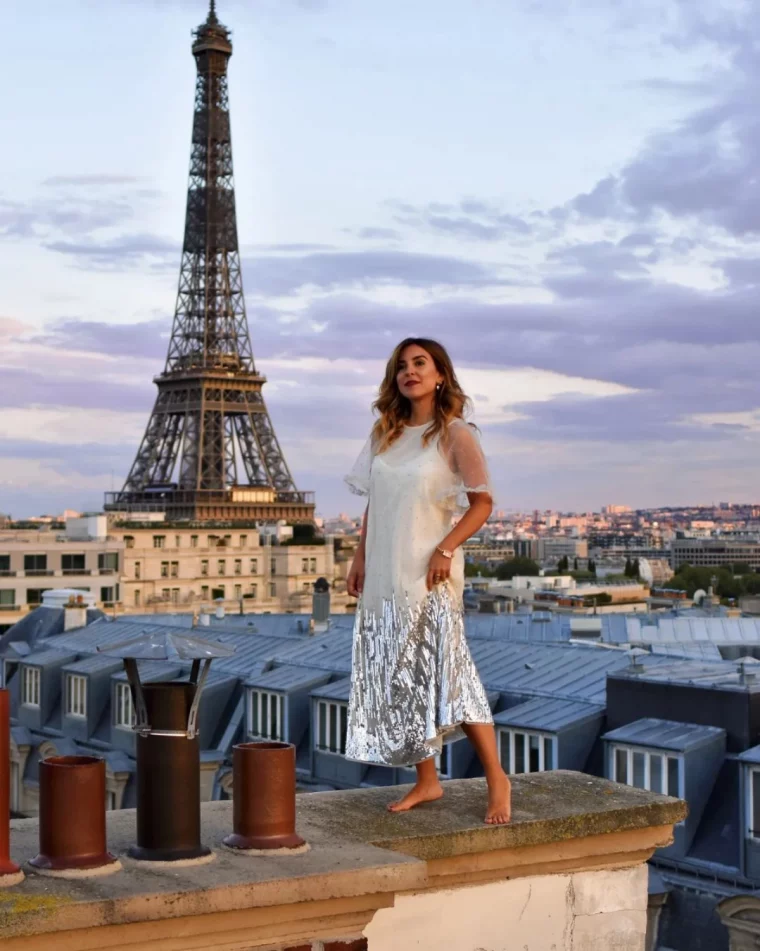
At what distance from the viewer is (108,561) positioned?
80.6 m

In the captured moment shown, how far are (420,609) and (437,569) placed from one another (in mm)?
205

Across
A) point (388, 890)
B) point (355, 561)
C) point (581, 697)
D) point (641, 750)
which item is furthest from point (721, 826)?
point (388, 890)

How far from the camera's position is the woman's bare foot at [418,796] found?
22.3ft

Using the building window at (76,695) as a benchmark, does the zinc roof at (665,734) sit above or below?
above

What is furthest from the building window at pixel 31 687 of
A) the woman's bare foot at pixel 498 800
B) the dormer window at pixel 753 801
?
the woman's bare foot at pixel 498 800

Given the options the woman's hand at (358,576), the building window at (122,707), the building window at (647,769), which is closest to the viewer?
the woman's hand at (358,576)

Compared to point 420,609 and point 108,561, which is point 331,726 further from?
point 108,561

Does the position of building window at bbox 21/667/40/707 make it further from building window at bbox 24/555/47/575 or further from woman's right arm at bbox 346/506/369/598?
building window at bbox 24/555/47/575

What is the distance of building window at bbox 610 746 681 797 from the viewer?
61.3 feet

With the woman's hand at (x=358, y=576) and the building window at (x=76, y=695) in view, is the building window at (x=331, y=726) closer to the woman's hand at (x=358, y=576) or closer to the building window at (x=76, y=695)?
the building window at (x=76, y=695)

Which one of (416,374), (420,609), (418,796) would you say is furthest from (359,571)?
(418,796)

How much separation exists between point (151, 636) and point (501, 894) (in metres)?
1.71

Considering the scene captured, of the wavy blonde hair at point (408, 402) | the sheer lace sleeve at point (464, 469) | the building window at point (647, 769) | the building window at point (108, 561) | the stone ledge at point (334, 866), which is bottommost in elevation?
the building window at point (647, 769)

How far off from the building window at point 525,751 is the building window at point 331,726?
3.14m
